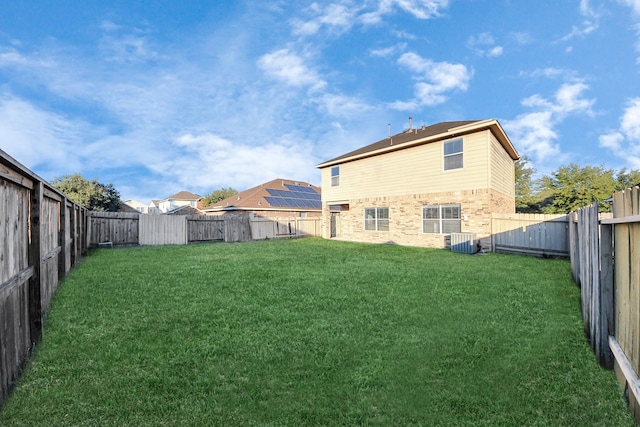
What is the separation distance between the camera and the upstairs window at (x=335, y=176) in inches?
797

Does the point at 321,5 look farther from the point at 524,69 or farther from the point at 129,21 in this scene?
the point at 524,69

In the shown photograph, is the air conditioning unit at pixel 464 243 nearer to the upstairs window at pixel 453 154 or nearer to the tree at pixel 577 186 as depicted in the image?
the upstairs window at pixel 453 154

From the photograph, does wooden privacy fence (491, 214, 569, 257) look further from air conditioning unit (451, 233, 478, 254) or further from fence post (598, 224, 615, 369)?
fence post (598, 224, 615, 369)

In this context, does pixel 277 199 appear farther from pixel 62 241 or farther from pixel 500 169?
pixel 62 241

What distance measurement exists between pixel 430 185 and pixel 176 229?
13.8 meters

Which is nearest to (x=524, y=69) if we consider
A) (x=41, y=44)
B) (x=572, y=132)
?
(x=572, y=132)

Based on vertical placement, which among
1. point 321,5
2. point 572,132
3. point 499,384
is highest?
point 321,5

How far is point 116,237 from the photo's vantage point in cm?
1623

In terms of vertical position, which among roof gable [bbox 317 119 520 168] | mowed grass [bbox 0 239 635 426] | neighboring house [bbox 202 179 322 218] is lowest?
mowed grass [bbox 0 239 635 426]

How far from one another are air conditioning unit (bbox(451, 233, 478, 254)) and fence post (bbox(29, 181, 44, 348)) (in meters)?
13.0

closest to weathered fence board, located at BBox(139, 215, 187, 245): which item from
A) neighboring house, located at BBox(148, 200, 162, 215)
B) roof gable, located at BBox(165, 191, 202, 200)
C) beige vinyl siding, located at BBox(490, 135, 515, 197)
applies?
beige vinyl siding, located at BBox(490, 135, 515, 197)

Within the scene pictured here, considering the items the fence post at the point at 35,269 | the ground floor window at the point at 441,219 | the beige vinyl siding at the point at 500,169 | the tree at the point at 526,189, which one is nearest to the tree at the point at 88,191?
the ground floor window at the point at 441,219

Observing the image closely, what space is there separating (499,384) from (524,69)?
55.4 feet

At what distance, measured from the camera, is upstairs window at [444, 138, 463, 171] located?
1421 centimetres
